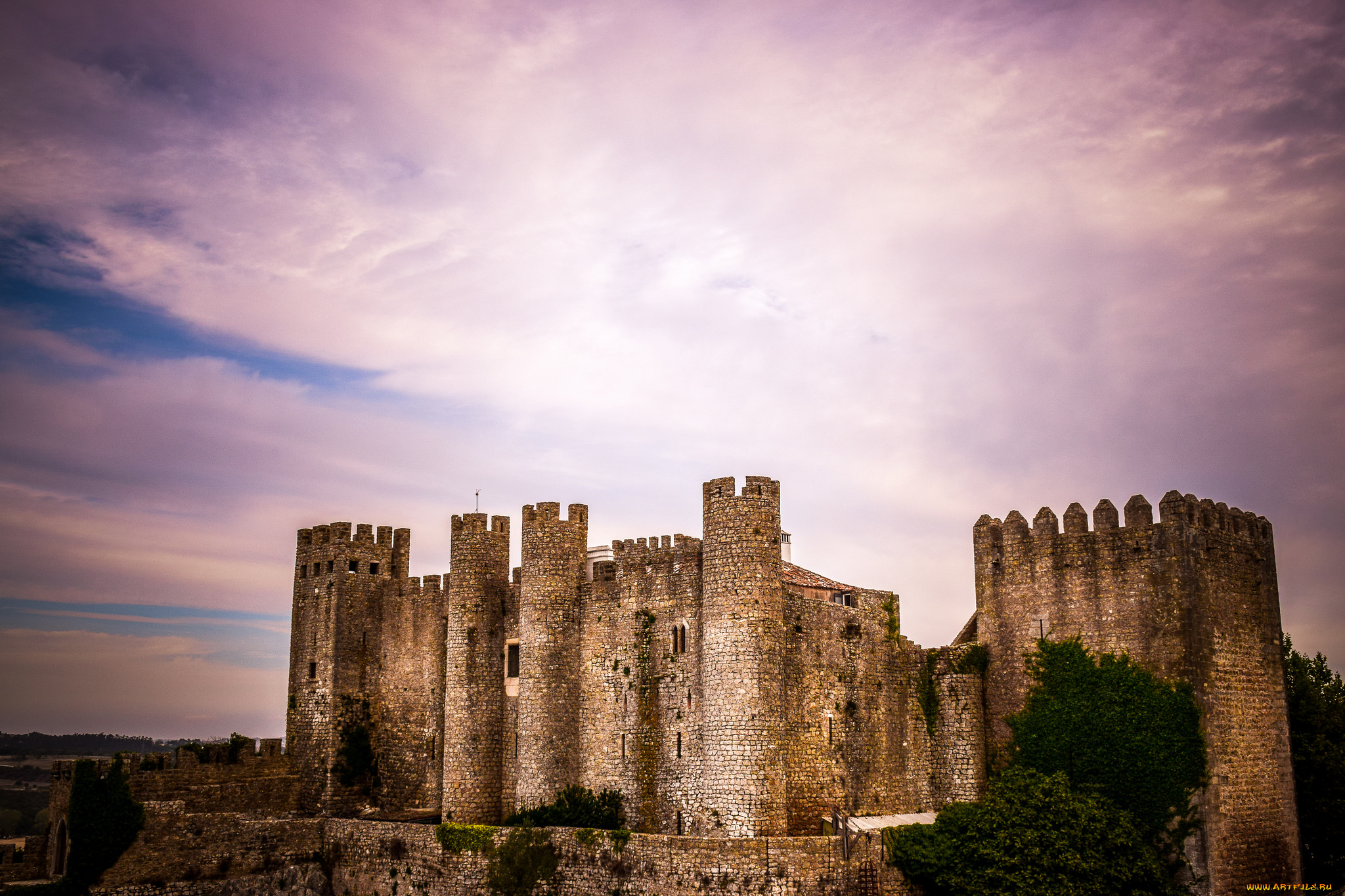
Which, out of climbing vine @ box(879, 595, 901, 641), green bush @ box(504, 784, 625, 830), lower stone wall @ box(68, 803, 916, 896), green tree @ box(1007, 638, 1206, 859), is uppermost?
climbing vine @ box(879, 595, 901, 641)

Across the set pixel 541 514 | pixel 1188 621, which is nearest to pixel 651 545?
pixel 541 514

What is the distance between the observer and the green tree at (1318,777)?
1545 inches

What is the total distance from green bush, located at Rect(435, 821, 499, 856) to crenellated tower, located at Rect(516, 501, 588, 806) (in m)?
2.05

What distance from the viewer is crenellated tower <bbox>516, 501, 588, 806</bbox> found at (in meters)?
39.2

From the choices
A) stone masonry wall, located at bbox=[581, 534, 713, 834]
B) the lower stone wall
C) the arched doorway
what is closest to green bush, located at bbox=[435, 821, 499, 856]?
the lower stone wall

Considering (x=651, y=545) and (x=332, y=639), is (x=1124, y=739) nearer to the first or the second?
(x=651, y=545)

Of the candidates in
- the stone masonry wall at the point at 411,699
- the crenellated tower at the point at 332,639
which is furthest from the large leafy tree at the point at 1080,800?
the crenellated tower at the point at 332,639

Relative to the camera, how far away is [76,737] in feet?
478

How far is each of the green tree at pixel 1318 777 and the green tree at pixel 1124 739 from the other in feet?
24.3

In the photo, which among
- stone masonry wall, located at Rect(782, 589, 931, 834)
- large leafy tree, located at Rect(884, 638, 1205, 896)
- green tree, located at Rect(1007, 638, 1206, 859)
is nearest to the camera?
large leafy tree, located at Rect(884, 638, 1205, 896)

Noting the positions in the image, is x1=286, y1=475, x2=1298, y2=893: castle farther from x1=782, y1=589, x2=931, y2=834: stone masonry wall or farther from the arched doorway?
the arched doorway

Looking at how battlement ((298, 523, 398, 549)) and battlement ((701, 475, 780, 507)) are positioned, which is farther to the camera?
battlement ((298, 523, 398, 549))

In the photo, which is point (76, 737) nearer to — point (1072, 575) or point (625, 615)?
point (625, 615)

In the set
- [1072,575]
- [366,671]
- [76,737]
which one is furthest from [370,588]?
[76,737]
